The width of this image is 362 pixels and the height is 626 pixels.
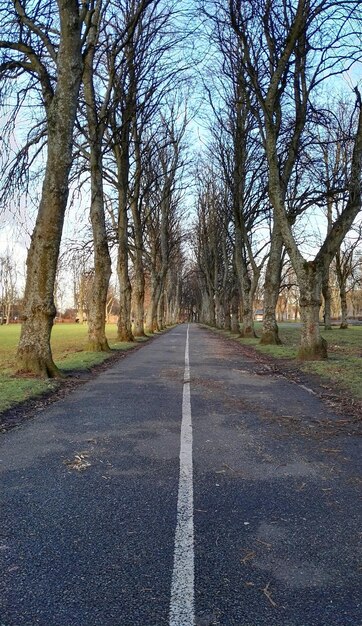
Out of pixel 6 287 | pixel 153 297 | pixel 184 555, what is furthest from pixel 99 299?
pixel 6 287

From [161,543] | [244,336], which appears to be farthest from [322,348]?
[244,336]

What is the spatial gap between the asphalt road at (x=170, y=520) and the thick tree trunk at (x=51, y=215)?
409 centimetres

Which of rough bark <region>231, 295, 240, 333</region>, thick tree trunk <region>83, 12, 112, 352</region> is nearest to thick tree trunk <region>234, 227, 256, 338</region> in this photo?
rough bark <region>231, 295, 240, 333</region>

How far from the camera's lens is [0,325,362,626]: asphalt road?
2541mm

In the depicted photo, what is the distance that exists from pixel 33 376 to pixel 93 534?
25.2 ft

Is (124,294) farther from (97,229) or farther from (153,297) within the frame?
(153,297)

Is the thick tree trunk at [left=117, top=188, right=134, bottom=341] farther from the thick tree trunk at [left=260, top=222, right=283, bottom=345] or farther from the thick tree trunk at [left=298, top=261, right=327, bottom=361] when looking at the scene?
the thick tree trunk at [left=298, top=261, right=327, bottom=361]

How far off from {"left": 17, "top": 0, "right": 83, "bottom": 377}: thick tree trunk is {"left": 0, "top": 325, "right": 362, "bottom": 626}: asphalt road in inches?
161

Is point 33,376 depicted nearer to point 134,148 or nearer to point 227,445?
point 227,445

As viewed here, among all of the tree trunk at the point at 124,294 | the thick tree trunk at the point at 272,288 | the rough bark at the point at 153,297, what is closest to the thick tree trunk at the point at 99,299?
the tree trunk at the point at 124,294

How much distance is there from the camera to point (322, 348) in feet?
47.4

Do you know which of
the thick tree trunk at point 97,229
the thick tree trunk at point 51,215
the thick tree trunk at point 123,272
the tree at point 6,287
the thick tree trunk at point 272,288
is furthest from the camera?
the tree at point 6,287

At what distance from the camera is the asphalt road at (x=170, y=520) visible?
2.54 meters

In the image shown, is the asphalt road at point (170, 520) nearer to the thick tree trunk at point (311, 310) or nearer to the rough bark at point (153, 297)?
the thick tree trunk at point (311, 310)
